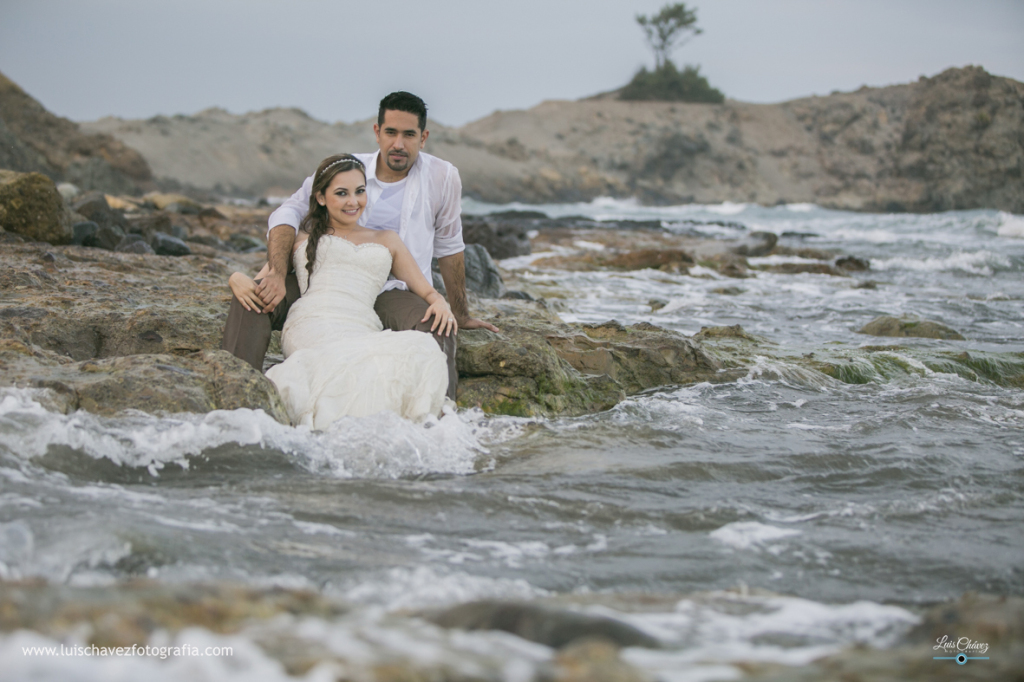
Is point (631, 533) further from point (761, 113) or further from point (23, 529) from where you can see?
point (761, 113)

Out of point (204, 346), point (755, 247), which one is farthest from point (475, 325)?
point (755, 247)

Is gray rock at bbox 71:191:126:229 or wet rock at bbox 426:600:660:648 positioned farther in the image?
gray rock at bbox 71:191:126:229

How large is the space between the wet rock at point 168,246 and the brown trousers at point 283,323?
222 inches

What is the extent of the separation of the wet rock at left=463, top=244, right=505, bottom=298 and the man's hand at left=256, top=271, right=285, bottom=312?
15.5 ft

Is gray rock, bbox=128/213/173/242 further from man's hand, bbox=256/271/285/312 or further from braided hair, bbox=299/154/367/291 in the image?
man's hand, bbox=256/271/285/312

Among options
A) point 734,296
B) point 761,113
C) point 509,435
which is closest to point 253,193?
point 734,296

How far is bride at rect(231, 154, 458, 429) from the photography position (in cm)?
409

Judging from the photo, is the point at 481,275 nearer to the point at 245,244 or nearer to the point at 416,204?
the point at 416,204

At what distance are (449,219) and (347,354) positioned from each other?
1.44 meters

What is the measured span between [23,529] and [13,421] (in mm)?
1016

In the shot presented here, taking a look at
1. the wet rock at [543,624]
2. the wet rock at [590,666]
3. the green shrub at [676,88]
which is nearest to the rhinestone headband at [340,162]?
the wet rock at [543,624]

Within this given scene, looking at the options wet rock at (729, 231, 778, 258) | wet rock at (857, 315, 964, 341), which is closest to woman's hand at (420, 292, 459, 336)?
wet rock at (857, 315, 964, 341)

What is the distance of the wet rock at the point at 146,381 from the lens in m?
3.61

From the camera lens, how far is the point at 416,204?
5066mm
